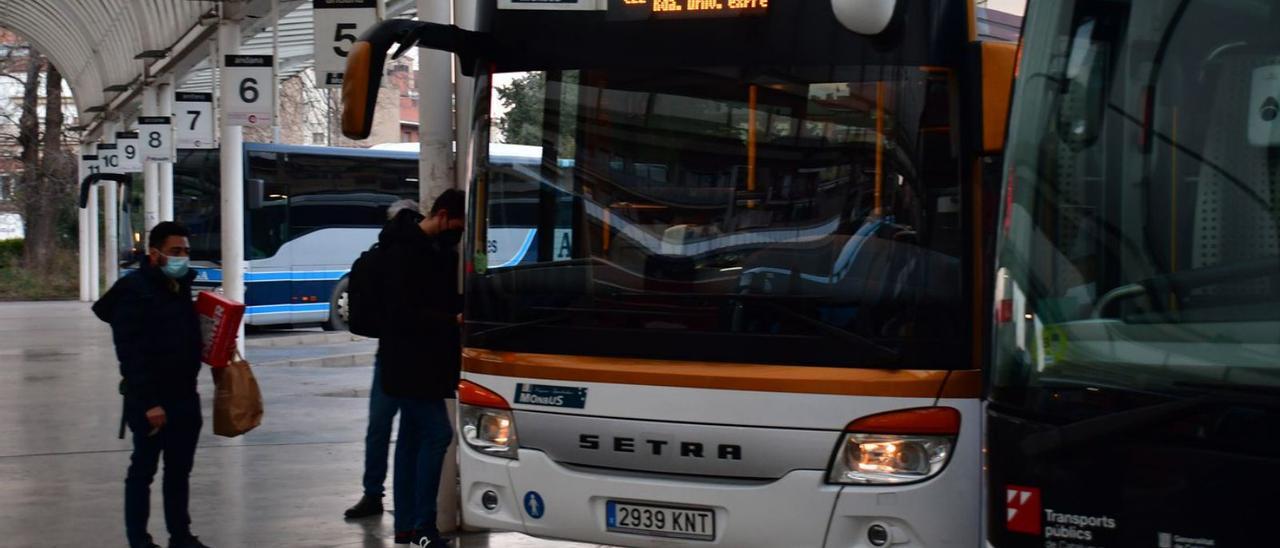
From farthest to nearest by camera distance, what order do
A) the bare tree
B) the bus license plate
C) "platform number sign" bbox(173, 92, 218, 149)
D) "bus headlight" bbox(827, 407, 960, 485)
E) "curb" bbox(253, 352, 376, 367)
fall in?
the bare tree < "platform number sign" bbox(173, 92, 218, 149) < "curb" bbox(253, 352, 376, 367) < the bus license plate < "bus headlight" bbox(827, 407, 960, 485)

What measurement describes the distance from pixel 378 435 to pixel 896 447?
12.8ft

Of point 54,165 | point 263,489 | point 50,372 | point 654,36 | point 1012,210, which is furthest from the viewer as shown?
point 54,165

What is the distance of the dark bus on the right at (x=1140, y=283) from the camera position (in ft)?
12.9

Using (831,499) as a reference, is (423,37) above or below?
above

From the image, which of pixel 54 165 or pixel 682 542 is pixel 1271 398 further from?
pixel 54 165

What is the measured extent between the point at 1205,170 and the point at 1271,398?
72cm

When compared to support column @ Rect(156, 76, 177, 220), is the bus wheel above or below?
below

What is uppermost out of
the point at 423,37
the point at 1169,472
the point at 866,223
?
the point at 423,37

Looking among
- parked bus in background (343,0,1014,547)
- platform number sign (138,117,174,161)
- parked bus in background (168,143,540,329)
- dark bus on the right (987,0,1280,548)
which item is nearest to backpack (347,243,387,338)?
parked bus in background (343,0,1014,547)

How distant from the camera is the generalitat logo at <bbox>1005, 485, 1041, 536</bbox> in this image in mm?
4270

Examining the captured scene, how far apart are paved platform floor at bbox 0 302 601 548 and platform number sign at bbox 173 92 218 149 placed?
3.98 meters

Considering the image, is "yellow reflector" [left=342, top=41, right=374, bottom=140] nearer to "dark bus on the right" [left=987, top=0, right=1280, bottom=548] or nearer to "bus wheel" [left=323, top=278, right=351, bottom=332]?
"dark bus on the right" [left=987, top=0, right=1280, bottom=548]

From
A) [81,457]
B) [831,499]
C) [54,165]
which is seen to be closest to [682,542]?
[831,499]

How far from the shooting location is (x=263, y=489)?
397 inches
